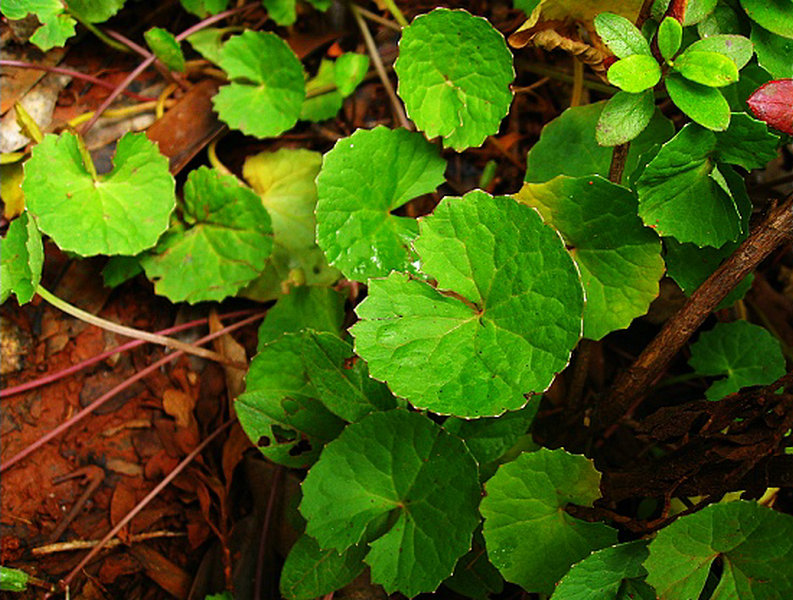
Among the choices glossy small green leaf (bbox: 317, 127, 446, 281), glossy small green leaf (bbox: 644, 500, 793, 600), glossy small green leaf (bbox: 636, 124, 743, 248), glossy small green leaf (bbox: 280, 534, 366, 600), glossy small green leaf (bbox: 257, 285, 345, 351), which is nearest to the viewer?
glossy small green leaf (bbox: 644, 500, 793, 600)

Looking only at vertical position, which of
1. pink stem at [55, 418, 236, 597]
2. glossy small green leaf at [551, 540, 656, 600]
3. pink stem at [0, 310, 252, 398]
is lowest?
pink stem at [55, 418, 236, 597]

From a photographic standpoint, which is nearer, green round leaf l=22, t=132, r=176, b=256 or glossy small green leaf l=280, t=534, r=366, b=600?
glossy small green leaf l=280, t=534, r=366, b=600

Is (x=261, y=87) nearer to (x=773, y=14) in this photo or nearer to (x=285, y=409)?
(x=285, y=409)

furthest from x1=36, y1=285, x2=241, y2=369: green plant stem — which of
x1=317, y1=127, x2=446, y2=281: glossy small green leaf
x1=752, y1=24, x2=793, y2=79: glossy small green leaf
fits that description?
x1=752, y1=24, x2=793, y2=79: glossy small green leaf

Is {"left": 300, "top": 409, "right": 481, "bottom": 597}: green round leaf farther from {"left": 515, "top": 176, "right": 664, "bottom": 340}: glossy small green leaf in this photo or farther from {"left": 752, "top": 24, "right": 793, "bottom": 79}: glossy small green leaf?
{"left": 752, "top": 24, "right": 793, "bottom": 79}: glossy small green leaf

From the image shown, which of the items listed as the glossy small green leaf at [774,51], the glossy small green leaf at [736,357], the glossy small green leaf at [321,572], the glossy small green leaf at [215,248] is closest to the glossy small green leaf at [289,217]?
the glossy small green leaf at [215,248]

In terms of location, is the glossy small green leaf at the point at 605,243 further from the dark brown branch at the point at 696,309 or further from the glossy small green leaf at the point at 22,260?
the glossy small green leaf at the point at 22,260

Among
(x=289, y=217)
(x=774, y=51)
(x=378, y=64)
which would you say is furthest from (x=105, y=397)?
(x=774, y=51)

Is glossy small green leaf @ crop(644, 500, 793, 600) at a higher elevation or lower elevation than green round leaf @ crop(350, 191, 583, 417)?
lower
